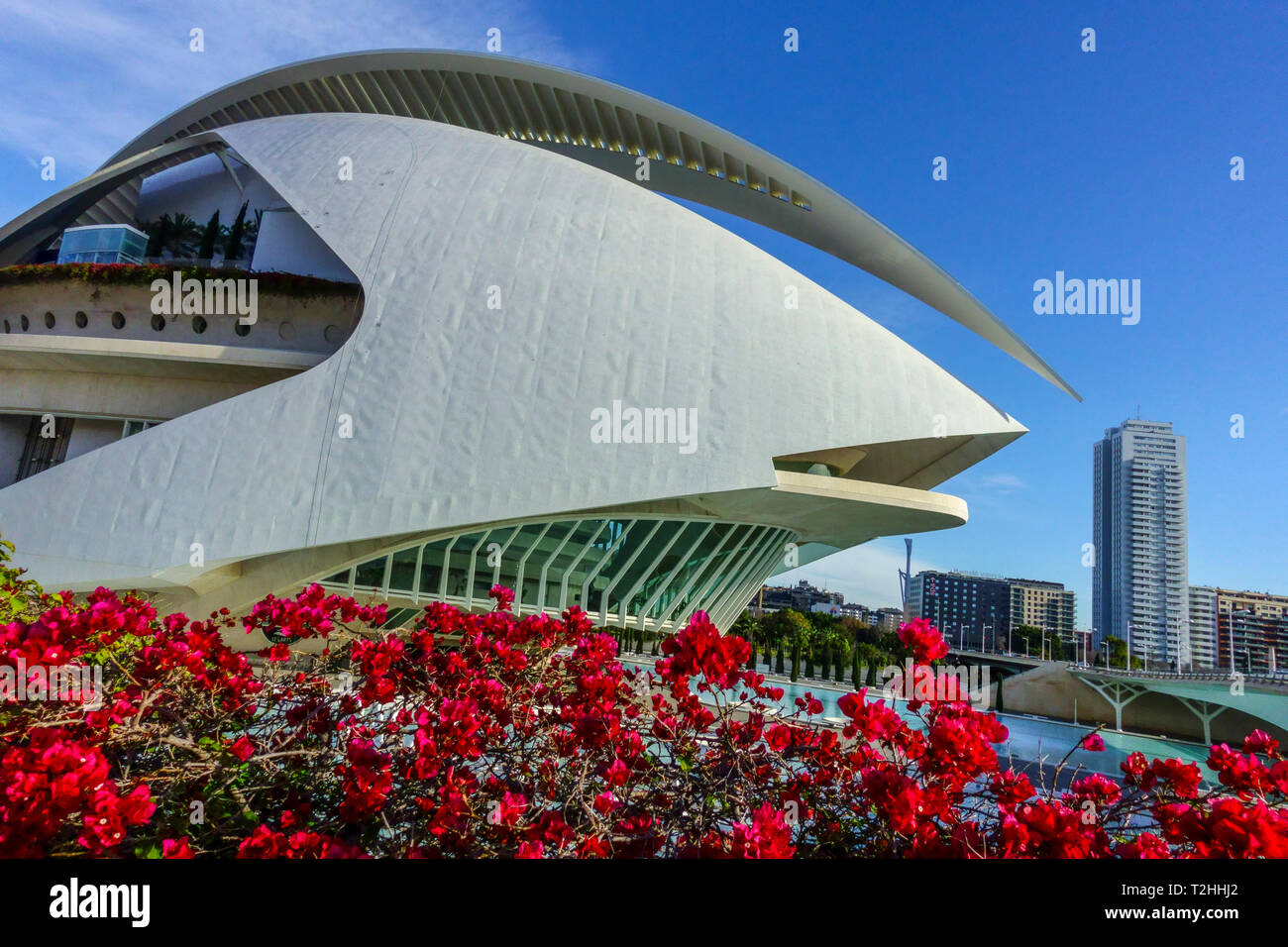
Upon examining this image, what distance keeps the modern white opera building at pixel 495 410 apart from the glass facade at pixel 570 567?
38 millimetres

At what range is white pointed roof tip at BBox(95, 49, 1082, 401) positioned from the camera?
12352 mm

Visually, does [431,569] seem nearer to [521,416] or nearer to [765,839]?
[521,416]

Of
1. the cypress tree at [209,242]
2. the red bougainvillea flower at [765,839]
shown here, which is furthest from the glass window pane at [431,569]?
the cypress tree at [209,242]

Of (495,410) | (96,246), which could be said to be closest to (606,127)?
(495,410)

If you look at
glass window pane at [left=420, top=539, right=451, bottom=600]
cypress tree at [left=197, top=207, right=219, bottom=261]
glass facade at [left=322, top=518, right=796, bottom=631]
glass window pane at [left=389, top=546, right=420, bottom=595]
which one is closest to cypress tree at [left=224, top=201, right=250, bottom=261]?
cypress tree at [left=197, top=207, right=219, bottom=261]

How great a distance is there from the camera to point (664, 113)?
14227mm

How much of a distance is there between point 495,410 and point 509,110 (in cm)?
1053

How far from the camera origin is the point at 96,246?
1335cm

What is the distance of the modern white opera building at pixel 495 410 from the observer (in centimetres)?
902

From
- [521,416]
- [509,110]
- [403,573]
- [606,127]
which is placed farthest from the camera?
[509,110]

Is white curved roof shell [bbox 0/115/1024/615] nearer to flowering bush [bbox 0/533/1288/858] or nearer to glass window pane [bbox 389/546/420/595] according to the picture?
glass window pane [bbox 389/546/420/595]

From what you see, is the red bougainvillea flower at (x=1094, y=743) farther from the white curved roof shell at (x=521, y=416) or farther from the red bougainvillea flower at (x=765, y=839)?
the white curved roof shell at (x=521, y=416)

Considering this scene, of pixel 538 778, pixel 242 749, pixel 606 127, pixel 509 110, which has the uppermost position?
pixel 509 110
